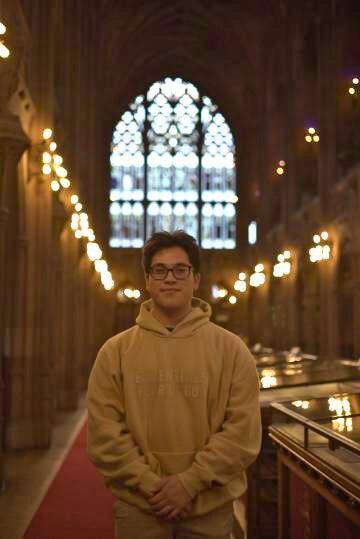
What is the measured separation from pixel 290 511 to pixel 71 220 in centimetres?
1166

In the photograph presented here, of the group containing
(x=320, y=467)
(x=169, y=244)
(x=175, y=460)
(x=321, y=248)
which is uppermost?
(x=321, y=248)

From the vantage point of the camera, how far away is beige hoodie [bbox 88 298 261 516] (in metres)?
2.82

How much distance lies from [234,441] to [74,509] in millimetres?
4790

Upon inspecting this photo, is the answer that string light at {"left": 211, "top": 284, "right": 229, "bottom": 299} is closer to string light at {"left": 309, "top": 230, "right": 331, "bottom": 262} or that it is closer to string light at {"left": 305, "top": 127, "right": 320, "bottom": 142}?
string light at {"left": 305, "top": 127, "right": 320, "bottom": 142}

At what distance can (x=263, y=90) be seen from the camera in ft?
98.3

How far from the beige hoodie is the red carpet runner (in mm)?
3554

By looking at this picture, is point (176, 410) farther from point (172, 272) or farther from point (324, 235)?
point (324, 235)

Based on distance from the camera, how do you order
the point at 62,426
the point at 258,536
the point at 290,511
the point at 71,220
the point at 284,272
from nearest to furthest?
the point at 290,511, the point at 258,536, the point at 62,426, the point at 71,220, the point at 284,272

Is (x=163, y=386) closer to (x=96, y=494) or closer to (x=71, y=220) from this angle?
(x=96, y=494)

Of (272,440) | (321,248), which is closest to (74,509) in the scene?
(272,440)

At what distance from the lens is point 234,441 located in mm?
2838

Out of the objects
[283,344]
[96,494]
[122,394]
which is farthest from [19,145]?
[283,344]

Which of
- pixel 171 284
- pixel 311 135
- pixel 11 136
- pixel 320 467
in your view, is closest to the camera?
pixel 171 284

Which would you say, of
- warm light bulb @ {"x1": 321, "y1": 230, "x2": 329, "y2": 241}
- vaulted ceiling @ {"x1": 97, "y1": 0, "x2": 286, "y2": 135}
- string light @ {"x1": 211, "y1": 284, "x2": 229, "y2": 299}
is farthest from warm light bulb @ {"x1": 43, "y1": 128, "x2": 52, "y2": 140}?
string light @ {"x1": 211, "y1": 284, "x2": 229, "y2": 299}
